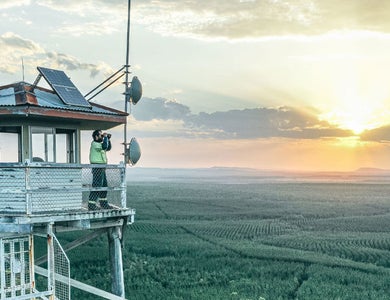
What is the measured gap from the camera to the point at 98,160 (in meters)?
13.1

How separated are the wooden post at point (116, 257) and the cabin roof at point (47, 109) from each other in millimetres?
2643

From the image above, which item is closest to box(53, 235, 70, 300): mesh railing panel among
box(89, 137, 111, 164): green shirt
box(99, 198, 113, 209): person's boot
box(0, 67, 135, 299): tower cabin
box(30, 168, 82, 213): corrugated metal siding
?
box(0, 67, 135, 299): tower cabin

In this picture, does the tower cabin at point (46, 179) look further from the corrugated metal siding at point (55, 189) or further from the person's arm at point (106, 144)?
the person's arm at point (106, 144)

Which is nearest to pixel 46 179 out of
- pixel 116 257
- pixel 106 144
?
pixel 106 144

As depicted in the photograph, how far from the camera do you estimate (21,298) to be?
451 inches

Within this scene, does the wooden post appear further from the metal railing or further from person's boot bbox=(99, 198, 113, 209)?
the metal railing

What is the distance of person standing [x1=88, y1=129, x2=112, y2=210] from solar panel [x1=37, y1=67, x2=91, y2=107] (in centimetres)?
84

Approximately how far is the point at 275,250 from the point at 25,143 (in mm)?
22481

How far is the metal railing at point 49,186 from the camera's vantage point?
11445 mm

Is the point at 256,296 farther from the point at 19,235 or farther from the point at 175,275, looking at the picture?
the point at 19,235

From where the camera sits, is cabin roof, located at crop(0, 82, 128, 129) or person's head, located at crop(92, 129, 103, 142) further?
person's head, located at crop(92, 129, 103, 142)

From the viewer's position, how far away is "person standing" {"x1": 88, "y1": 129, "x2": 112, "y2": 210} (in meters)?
13.0

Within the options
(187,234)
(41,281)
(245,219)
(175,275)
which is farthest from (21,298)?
(245,219)

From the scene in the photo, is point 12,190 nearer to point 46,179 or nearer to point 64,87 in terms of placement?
point 46,179
